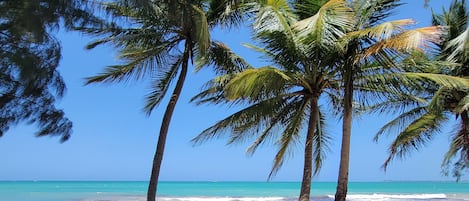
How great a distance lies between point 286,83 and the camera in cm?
995

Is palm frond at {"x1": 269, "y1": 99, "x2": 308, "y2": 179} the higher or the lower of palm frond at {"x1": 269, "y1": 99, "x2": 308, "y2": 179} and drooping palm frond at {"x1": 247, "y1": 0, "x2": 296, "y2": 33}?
the lower

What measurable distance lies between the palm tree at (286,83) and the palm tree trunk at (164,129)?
974 millimetres

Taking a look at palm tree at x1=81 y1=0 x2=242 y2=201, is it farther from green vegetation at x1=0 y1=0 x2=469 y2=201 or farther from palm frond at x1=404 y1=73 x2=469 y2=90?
palm frond at x1=404 y1=73 x2=469 y2=90

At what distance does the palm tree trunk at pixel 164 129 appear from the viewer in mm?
9234

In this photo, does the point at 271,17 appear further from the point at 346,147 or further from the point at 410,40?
the point at 346,147

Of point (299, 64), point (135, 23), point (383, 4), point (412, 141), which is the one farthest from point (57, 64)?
point (412, 141)

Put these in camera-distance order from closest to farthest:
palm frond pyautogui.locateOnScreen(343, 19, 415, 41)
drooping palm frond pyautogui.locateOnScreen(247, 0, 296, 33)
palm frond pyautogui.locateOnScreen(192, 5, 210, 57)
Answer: palm frond pyautogui.locateOnScreen(343, 19, 415, 41) → palm frond pyautogui.locateOnScreen(192, 5, 210, 57) → drooping palm frond pyautogui.locateOnScreen(247, 0, 296, 33)

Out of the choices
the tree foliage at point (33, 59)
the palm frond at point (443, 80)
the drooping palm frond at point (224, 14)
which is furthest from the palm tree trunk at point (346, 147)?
the tree foliage at point (33, 59)

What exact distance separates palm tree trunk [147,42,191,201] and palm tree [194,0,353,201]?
97 cm

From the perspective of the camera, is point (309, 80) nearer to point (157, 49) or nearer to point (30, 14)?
point (157, 49)

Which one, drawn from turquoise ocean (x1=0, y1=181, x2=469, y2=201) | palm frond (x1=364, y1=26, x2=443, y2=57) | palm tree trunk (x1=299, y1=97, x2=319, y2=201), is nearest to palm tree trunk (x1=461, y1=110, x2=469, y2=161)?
palm tree trunk (x1=299, y1=97, x2=319, y2=201)

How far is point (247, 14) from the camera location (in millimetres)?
10141

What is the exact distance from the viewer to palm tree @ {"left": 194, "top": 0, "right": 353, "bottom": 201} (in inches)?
355

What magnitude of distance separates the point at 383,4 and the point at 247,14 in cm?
275
